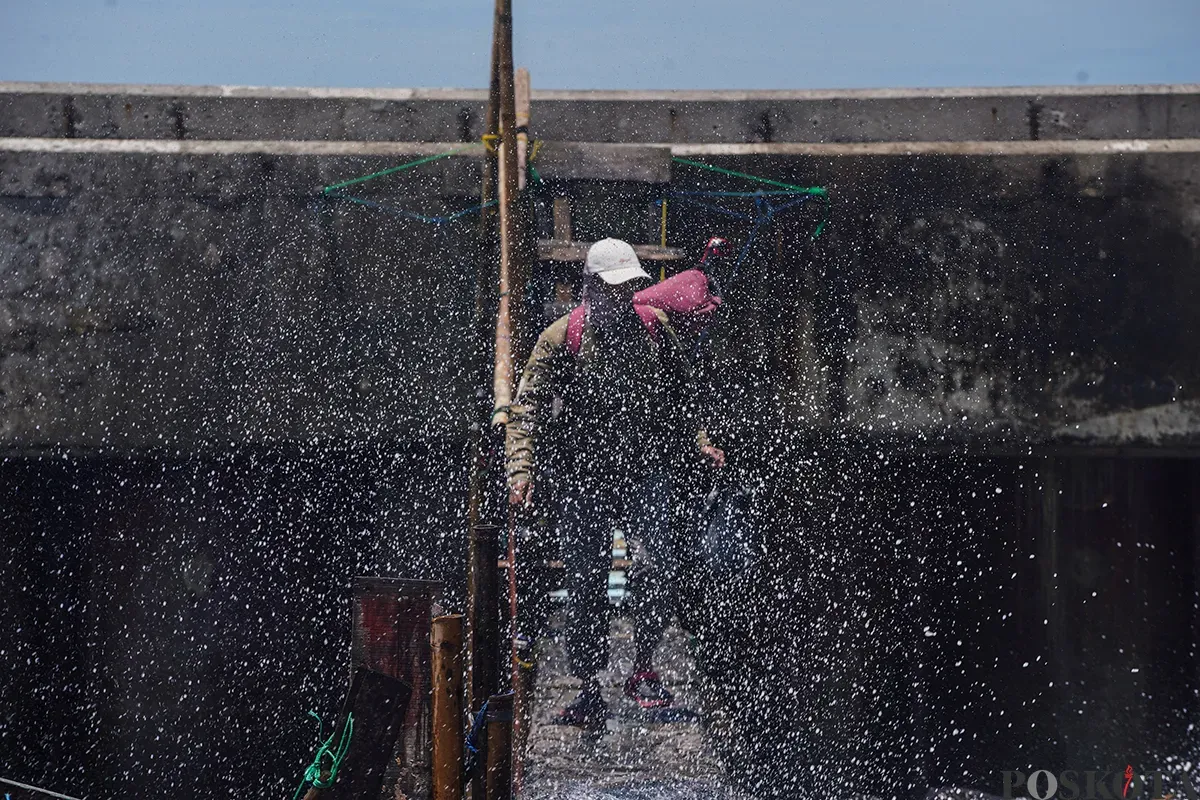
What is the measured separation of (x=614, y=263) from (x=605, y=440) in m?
0.93

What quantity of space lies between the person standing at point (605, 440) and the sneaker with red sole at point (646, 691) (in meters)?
0.27

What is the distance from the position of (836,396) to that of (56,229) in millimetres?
3987

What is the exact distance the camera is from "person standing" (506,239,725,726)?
5.32 metres

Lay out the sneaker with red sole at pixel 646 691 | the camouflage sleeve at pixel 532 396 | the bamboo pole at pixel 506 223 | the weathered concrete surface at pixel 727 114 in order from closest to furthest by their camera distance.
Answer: the bamboo pole at pixel 506 223 < the camouflage sleeve at pixel 532 396 < the weathered concrete surface at pixel 727 114 < the sneaker with red sole at pixel 646 691

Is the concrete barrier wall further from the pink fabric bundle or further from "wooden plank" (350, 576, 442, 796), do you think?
"wooden plank" (350, 576, 442, 796)

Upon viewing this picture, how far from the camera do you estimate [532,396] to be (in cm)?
528

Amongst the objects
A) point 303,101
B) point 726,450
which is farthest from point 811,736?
point 303,101

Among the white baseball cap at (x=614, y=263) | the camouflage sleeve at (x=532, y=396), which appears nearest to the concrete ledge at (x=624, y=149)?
the white baseball cap at (x=614, y=263)

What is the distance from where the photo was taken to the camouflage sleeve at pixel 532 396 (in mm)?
5188

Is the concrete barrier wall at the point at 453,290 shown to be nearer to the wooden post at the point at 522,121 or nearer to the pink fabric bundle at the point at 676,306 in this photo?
the pink fabric bundle at the point at 676,306

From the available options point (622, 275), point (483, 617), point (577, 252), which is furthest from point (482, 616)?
point (577, 252)

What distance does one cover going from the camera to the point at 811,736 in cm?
587

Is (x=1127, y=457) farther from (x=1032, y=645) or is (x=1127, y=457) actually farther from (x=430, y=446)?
(x=430, y=446)

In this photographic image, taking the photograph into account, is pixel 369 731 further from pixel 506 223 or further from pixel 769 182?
pixel 769 182
